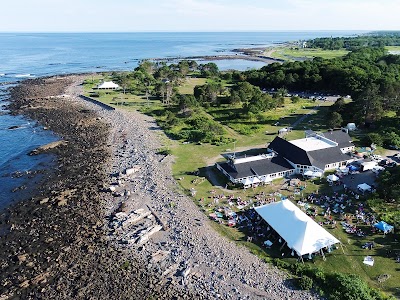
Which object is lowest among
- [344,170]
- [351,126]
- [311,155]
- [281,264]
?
[281,264]

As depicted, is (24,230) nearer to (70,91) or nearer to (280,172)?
(280,172)

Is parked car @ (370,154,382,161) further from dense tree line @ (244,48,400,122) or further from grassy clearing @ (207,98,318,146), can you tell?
grassy clearing @ (207,98,318,146)

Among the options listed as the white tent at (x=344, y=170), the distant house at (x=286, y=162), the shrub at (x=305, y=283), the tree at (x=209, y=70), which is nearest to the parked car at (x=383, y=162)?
the distant house at (x=286, y=162)

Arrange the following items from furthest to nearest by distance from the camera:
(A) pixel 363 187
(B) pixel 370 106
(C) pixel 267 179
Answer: (B) pixel 370 106
(C) pixel 267 179
(A) pixel 363 187

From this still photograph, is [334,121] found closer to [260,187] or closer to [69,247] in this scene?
[260,187]

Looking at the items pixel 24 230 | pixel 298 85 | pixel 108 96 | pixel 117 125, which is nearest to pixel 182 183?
pixel 24 230

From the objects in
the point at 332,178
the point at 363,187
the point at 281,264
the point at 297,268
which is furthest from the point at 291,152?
the point at 297,268

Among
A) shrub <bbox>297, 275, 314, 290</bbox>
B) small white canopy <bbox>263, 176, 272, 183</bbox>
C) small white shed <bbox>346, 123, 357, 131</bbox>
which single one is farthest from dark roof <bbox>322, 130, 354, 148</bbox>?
shrub <bbox>297, 275, 314, 290</bbox>
